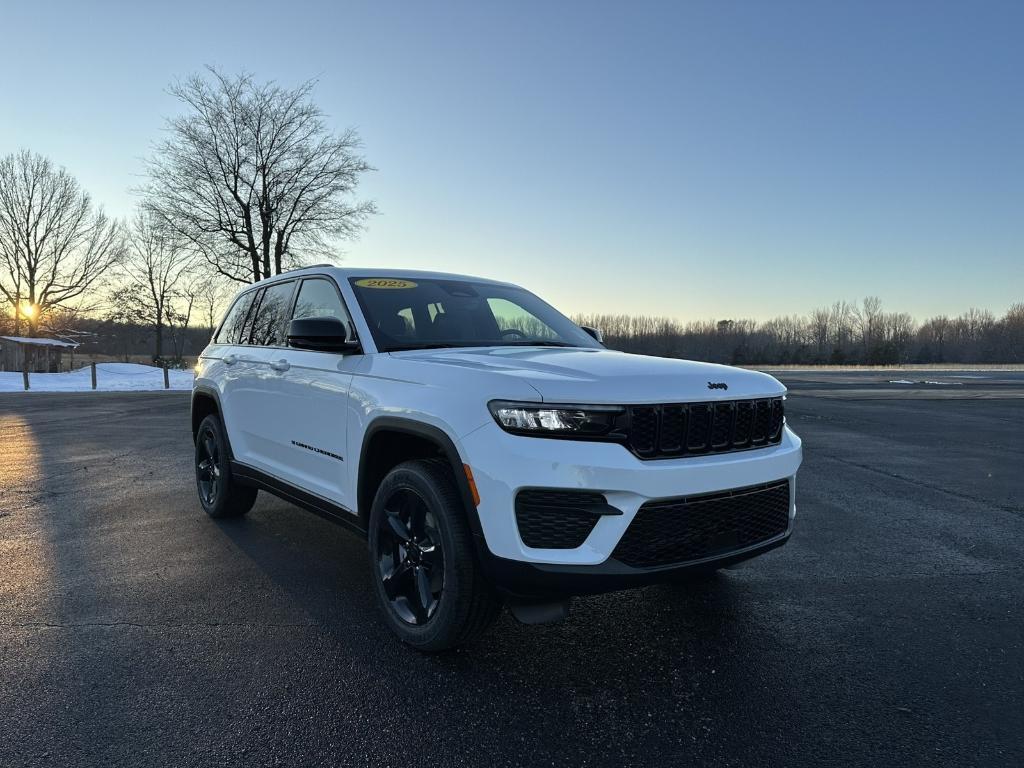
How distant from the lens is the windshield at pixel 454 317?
3.65 meters

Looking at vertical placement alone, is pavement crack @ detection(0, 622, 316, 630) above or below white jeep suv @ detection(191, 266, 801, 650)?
below

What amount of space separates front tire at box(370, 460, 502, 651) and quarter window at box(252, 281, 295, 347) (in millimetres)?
1828

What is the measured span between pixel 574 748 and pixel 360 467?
5.40 feet

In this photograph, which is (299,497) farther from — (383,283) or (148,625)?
(383,283)

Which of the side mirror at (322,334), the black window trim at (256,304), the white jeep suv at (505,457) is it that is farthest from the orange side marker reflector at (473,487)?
the black window trim at (256,304)

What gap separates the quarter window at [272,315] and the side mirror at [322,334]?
1.07 meters

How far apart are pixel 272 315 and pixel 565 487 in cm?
310

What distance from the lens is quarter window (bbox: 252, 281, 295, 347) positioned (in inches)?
178

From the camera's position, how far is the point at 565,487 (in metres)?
2.44

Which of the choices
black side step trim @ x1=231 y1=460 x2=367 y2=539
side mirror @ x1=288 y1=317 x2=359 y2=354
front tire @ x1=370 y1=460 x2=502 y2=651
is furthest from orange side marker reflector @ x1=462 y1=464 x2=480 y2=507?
side mirror @ x1=288 y1=317 x2=359 y2=354

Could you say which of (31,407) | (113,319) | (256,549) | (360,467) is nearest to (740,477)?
(360,467)

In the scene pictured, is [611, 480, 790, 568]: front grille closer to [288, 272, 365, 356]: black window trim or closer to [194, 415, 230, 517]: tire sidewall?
[288, 272, 365, 356]: black window trim

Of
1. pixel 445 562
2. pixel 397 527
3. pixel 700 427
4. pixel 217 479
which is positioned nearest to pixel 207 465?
pixel 217 479

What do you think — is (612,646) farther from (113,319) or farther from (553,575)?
(113,319)
